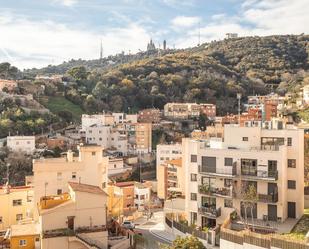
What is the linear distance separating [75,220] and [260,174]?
10.4 meters

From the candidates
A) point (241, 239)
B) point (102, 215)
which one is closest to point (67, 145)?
point (102, 215)

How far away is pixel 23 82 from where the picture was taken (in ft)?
275

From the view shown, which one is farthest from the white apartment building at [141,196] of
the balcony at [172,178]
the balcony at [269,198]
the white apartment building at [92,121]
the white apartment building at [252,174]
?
the white apartment building at [92,121]

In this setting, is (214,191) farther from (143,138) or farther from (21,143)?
(143,138)

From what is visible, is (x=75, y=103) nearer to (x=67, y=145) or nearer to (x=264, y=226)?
(x=67, y=145)

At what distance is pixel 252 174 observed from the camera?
78.6 ft

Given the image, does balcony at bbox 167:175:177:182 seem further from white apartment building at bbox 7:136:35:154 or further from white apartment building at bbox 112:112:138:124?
white apartment building at bbox 112:112:138:124

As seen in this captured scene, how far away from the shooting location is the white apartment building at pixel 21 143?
182 ft

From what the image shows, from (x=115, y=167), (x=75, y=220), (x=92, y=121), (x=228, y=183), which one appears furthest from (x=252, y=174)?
(x=92, y=121)

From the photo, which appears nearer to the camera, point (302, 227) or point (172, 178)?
point (302, 227)

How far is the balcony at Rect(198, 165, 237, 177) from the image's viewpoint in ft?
79.9

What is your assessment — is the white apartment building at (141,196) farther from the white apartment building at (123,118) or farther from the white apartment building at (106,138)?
the white apartment building at (123,118)

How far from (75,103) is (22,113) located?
63.5ft

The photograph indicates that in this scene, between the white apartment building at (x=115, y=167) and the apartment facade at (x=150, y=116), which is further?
the apartment facade at (x=150, y=116)
